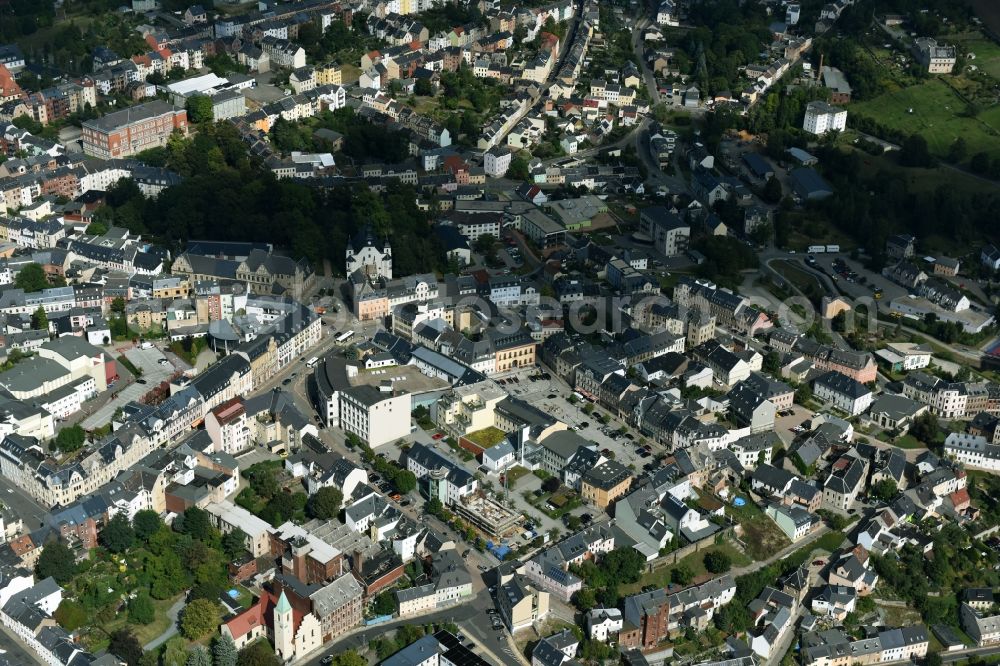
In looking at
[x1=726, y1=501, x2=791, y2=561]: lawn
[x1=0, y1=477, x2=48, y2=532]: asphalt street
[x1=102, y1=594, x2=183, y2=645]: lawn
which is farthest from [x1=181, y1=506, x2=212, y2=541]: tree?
[x1=726, y1=501, x2=791, y2=561]: lawn

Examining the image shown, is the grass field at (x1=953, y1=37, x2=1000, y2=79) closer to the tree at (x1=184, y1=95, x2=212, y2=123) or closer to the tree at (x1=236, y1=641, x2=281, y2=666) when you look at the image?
the tree at (x1=184, y1=95, x2=212, y2=123)

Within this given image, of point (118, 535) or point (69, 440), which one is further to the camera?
point (69, 440)

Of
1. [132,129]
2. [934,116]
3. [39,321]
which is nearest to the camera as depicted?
[39,321]

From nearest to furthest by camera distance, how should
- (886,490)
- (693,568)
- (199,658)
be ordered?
(199,658)
(693,568)
(886,490)

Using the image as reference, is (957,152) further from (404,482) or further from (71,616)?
(71,616)

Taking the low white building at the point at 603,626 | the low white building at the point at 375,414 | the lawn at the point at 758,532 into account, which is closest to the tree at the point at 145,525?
the low white building at the point at 375,414

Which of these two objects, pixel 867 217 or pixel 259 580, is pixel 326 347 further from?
pixel 867 217

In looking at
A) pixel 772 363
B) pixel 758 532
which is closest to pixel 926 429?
pixel 772 363
